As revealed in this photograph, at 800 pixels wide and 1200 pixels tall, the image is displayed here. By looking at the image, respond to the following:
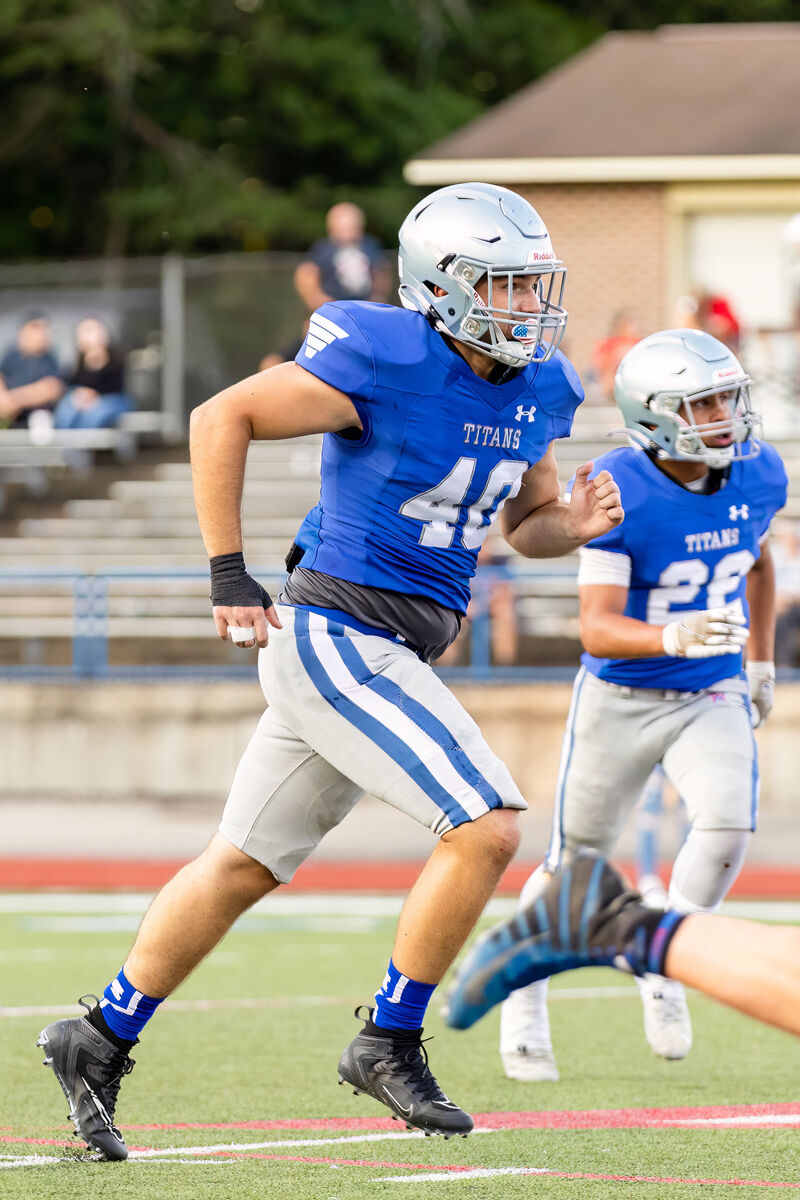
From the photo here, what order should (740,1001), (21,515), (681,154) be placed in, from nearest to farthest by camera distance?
(740,1001) → (21,515) → (681,154)

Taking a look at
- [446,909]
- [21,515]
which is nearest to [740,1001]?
[446,909]

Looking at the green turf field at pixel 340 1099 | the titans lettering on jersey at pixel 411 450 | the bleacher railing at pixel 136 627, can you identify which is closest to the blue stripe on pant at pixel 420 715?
the titans lettering on jersey at pixel 411 450

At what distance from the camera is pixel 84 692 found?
14.4m

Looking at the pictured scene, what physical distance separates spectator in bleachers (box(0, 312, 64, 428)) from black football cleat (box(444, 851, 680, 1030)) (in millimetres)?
13696

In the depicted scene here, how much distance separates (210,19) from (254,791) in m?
26.2

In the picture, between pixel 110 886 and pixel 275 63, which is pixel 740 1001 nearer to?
pixel 110 886

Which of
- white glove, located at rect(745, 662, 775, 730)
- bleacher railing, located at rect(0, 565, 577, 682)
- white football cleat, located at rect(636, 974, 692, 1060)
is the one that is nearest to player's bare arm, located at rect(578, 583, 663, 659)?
white glove, located at rect(745, 662, 775, 730)

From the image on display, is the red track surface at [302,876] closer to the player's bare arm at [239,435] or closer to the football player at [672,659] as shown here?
the football player at [672,659]

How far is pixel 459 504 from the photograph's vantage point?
4582 mm

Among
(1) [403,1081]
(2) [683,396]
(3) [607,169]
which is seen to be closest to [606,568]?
(2) [683,396]

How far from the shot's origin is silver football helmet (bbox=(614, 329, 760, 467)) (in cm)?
571

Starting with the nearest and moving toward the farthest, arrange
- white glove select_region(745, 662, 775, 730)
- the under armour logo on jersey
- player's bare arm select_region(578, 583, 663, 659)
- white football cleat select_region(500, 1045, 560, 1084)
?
the under armour logo on jersey < player's bare arm select_region(578, 583, 663, 659) < white football cleat select_region(500, 1045, 560, 1084) < white glove select_region(745, 662, 775, 730)

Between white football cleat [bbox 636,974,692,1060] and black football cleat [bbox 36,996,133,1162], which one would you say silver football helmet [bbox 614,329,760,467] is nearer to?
white football cleat [bbox 636,974,692,1060]

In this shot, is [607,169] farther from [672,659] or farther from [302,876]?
[672,659]
